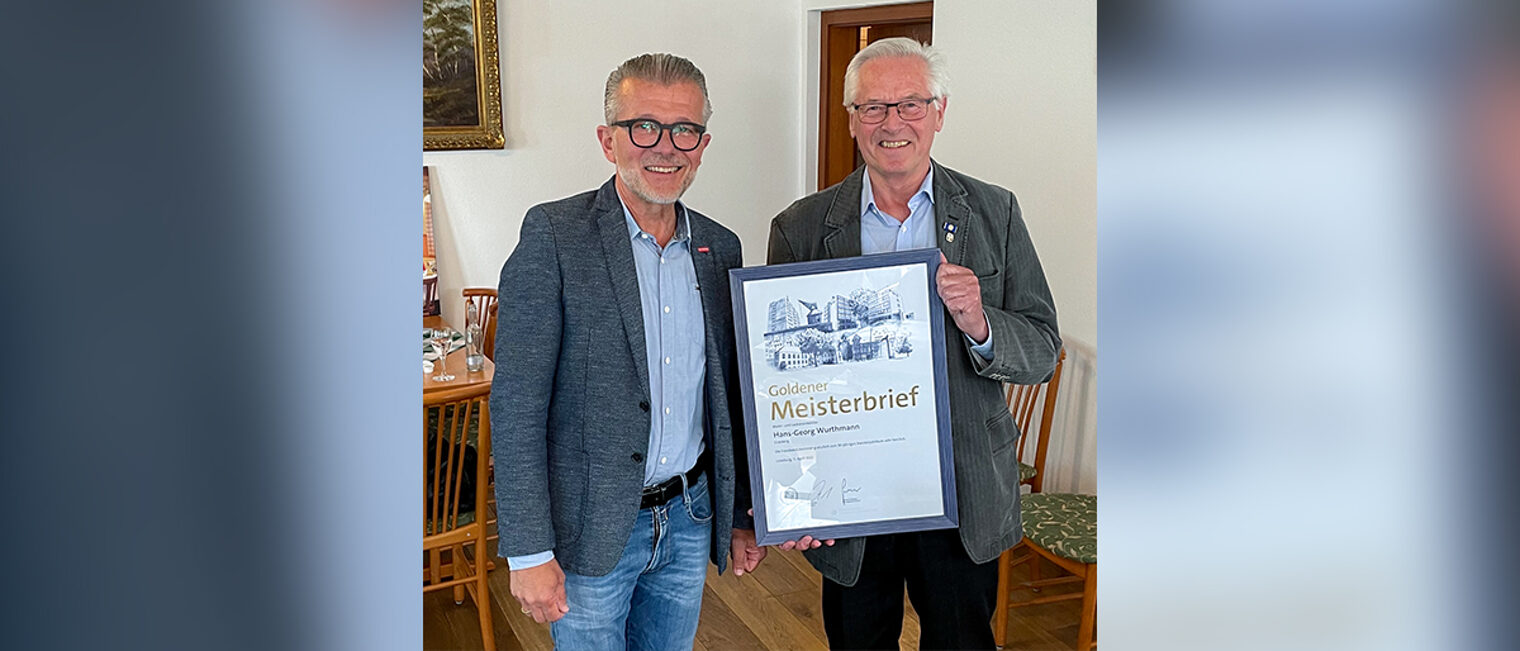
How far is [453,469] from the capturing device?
229cm

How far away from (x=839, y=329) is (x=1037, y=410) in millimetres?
1722

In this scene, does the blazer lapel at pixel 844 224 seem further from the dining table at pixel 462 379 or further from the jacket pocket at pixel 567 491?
the dining table at pixel 462 379

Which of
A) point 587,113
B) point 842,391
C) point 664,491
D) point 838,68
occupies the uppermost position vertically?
point 838,68

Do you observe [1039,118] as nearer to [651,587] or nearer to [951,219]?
[951,219]

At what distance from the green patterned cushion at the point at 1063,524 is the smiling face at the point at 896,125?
0.97 meters

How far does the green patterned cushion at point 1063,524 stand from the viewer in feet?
7.01
